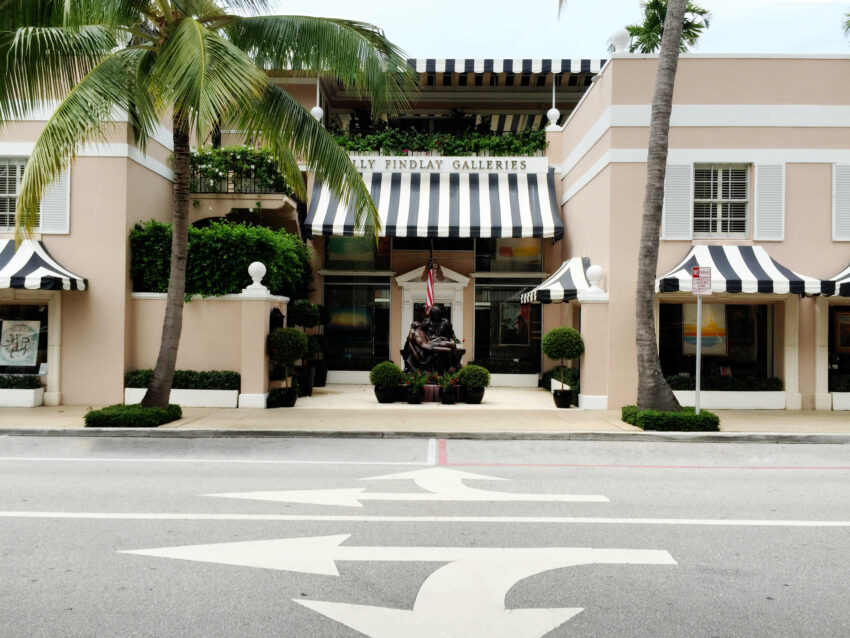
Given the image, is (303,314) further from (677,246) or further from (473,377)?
(677,246)

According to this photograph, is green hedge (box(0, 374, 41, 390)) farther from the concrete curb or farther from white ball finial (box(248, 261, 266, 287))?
white ball finial (box(248, 261, 266, 287))

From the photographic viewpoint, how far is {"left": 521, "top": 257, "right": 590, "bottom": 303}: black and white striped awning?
54.2 feet

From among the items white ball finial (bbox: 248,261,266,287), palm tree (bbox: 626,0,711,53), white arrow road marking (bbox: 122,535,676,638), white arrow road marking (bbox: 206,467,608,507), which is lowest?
white arrow road marking (bbox: 206,467,608,507)

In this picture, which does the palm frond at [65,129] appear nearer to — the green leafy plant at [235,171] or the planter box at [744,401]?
the green leafy plant at [235,171]

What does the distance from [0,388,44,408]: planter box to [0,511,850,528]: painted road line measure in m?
9.35

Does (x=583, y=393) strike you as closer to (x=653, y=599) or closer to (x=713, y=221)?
(x=713, y=221)

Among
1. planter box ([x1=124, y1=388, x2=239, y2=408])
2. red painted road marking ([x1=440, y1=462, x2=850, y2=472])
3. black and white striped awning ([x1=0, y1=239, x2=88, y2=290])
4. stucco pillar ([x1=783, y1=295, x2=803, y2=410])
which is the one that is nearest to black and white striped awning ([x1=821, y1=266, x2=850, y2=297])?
stucco pillar ([x1=783, y1=295, x2=803, y2=410])

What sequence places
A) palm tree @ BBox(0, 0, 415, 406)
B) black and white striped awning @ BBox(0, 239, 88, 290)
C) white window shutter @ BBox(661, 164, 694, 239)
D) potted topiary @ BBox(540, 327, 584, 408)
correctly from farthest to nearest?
1. white window shutter @ BBox(661, 164, 694, 239)
2. potted topiary @ BBox(540, 327, 584, 408)
3. black and white striped awning @ BBox(0, 239, 88, 290)
4. palm tree @ BBox(0, 0, 415, 406)

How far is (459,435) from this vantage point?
1206 centimetres

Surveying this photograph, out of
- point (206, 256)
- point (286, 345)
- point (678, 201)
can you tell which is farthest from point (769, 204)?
point (206, 256)

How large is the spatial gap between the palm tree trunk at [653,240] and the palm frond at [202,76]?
710 cm

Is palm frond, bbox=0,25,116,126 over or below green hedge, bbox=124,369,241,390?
over

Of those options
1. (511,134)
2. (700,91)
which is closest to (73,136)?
(700,91)

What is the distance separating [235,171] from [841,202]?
46.7 feet
